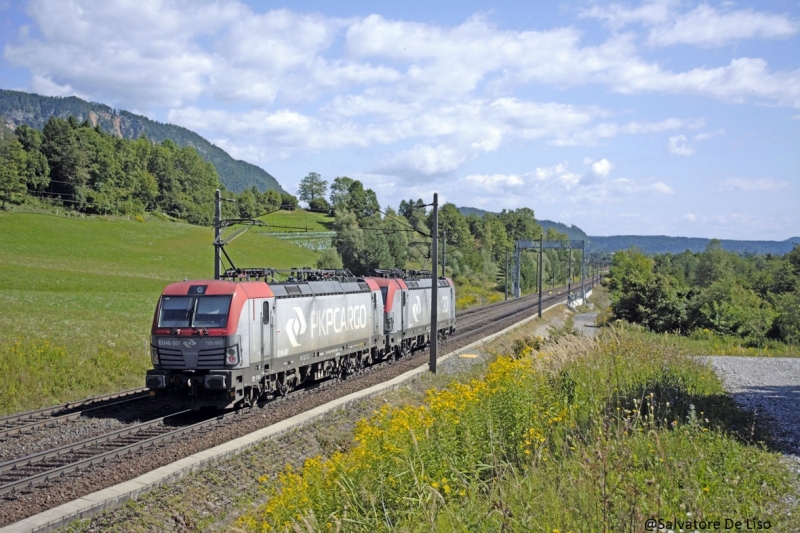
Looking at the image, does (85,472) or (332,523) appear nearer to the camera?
(332,523)

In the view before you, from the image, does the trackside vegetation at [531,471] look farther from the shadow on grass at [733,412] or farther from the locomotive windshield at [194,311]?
the locomotive windshield at [194,311]

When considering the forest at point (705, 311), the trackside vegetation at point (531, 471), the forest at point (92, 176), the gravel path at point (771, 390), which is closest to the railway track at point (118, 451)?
the trackside vegetation at point (531, 471)

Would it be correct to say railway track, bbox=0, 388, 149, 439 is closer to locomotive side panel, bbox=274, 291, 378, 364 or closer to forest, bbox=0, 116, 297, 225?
locomotive side panel, bbox=274, 291, 378, 364

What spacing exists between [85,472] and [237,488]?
264 centimetres

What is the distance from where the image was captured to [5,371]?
1795 centimetres

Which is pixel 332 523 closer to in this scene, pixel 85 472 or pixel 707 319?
pixel 85 472

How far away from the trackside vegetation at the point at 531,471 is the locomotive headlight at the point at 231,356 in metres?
6.46

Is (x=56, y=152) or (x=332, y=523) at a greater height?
(x=56, y=152)

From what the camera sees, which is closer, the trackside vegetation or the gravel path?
the trackside vegetation

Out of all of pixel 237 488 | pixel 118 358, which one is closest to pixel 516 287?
pixel 118 358

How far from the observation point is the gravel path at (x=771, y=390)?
36.3 ft

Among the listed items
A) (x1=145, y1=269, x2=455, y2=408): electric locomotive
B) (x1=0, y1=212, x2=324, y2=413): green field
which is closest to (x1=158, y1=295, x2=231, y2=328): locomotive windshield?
(x1=145, y1=269, x2=455, y2=408): electric locomotive

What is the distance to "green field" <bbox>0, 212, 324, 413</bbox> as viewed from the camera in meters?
19.2

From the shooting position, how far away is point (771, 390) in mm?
16453
